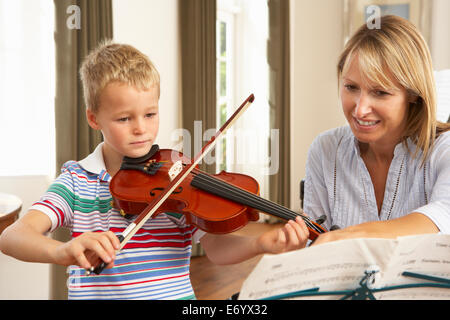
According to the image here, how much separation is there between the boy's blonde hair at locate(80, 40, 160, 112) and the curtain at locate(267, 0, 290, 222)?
3671mm

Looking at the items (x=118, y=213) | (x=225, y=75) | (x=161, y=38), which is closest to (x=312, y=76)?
(x=225, y=75)

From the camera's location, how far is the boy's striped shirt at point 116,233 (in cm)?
95

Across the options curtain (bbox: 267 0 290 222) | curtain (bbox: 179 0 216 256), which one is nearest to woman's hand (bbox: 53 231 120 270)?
curtain (bbox: 179 0 216 256)

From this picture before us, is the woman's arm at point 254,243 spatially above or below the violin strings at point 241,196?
below

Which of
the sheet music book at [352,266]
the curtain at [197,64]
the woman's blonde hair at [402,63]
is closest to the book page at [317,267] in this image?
the sheet music book at [352,266]

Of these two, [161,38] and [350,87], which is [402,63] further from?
[161,38]

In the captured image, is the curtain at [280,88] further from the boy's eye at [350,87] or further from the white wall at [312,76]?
the boy's eye at [350,87]

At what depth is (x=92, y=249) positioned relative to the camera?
70cm

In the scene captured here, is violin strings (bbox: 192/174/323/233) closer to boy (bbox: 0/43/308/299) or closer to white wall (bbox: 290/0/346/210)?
boy (bbox: 0/43/308/299)

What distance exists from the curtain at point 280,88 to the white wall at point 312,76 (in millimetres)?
364

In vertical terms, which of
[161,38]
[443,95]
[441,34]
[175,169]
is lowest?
[175,169]

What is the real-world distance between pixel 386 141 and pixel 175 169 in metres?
0.58
